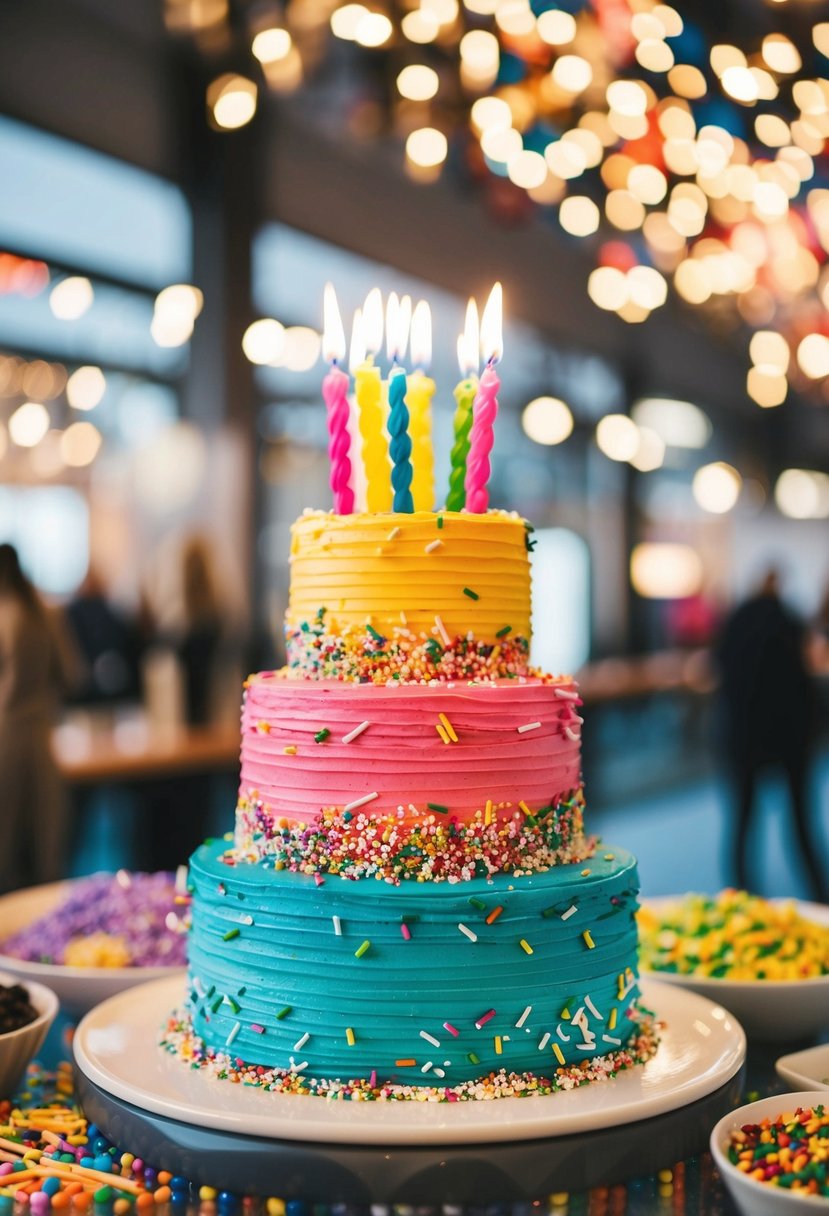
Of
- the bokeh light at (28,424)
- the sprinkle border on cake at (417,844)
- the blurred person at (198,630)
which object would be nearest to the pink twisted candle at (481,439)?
the sprinkle border on cake at (417,844)

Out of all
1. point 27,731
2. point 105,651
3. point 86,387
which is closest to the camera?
point 27,731

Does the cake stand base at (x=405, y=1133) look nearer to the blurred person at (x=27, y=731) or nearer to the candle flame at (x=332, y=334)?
the candle flame at (x=332, y=334)

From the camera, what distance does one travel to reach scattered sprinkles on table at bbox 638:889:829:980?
2162 millimetres

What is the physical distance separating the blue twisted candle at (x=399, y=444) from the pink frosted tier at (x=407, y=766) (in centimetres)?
30

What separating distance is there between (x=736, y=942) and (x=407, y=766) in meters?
0.92

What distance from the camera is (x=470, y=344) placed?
1.86 m

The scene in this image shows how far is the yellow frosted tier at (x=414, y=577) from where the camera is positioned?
181 cm

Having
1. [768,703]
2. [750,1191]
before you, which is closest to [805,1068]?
[750,1191]

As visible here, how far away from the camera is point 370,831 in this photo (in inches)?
66.5

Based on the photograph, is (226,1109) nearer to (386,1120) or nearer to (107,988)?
(386,1120)

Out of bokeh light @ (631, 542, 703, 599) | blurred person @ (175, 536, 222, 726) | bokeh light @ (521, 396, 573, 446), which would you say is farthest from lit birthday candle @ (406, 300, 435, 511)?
bokeh light @ (631, 542, 703, 599)

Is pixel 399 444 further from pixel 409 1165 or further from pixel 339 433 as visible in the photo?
pixel 409 1165

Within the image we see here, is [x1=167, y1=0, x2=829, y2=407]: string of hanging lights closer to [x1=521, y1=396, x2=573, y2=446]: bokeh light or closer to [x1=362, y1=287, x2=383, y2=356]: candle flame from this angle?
[x1=362, y1=287, x2=383, y2=356]: candle flame

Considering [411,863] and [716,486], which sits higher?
[716,486]
